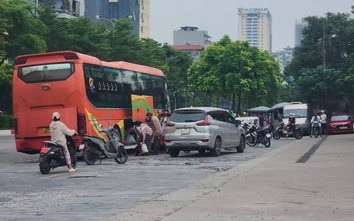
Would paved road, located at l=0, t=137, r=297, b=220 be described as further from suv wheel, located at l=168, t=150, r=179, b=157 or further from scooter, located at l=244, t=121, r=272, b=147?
scooter, located at l=244, t=121, r=272, b=147

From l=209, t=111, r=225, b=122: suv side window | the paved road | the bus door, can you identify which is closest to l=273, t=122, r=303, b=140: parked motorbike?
the bus door

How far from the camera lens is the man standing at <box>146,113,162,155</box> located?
26.5 m

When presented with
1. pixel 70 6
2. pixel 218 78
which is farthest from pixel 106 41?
pixel 70 6

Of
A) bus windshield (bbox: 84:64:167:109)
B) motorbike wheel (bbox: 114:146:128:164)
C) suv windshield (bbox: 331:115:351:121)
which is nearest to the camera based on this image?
motorbike wheel (bbox: 114:146:128:164)

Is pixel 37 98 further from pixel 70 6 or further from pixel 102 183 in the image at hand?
pixel 70 6

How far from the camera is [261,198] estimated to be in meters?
11.6

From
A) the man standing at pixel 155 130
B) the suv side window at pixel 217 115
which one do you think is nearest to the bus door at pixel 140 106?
the man standing at pixel 155 130

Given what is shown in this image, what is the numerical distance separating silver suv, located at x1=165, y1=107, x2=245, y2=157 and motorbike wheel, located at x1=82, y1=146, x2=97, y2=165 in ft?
13.9

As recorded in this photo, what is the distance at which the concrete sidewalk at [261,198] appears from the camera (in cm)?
972

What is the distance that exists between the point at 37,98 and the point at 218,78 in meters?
46.3

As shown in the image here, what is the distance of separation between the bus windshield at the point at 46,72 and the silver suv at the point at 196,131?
13.4 feet

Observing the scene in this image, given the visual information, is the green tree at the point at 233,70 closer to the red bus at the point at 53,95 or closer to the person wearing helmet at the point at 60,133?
the red bus at the point at 53,95

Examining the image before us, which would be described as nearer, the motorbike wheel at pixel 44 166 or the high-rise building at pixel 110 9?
the motorbike wheel at pixel 44 166

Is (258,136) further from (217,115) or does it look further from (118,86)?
(118,86)
